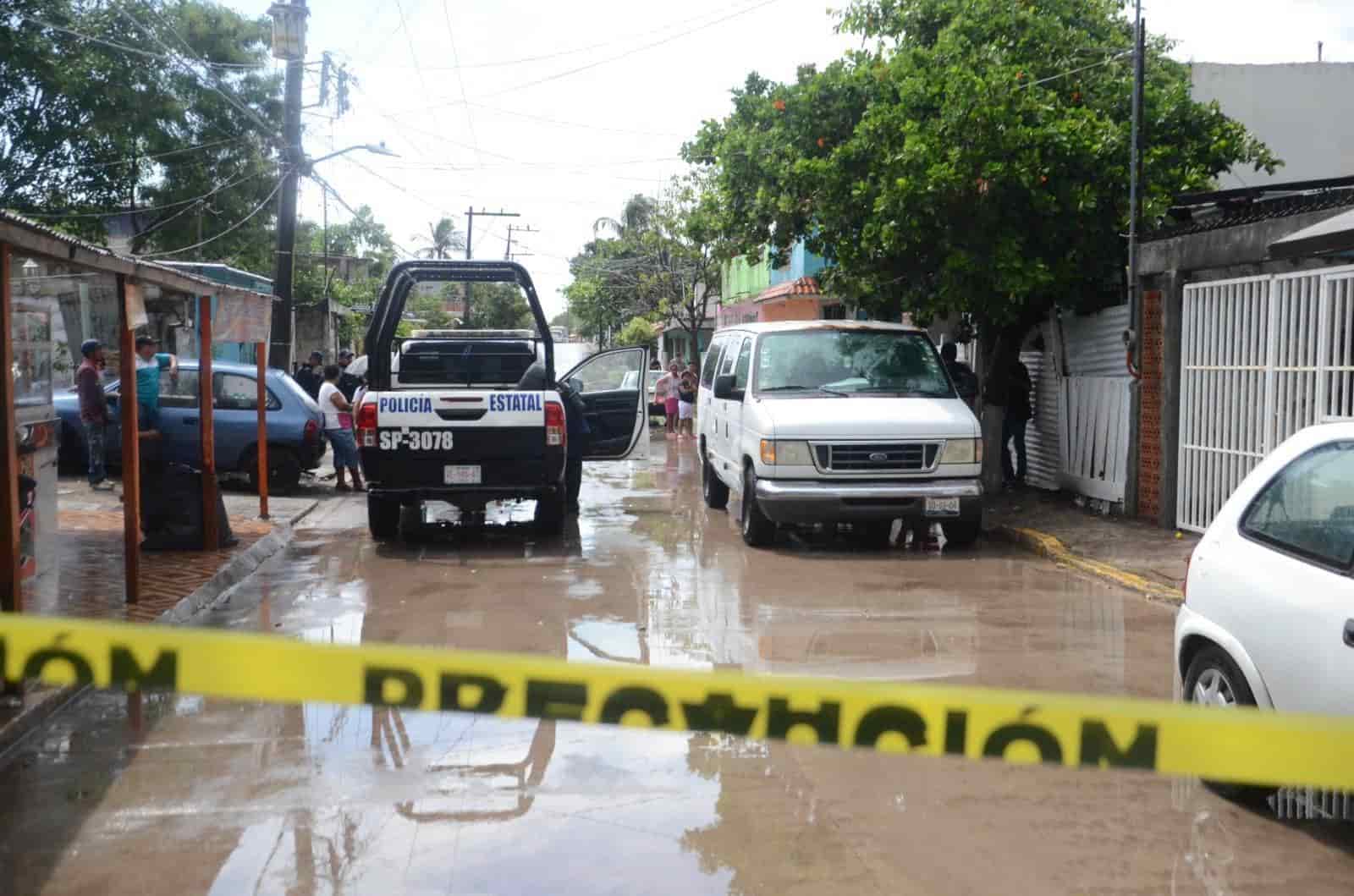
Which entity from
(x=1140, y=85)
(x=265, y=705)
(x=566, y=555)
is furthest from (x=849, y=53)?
(x=265, y=705)

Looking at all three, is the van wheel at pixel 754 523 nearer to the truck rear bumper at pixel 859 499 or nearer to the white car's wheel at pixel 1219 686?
the truck rear bumper at pixel 859 499

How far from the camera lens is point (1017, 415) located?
15102 millimetres

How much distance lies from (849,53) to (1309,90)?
9.24m

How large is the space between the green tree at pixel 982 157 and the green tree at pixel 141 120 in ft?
41.5

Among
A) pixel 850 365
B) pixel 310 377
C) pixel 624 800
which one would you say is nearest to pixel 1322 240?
pixel 850 365

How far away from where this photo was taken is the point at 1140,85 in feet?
38.2

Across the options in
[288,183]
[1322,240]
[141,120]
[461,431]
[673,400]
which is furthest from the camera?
[673,400]

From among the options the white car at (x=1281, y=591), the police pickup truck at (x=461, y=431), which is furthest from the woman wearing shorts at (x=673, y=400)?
the white car at (x=1281, y=591)

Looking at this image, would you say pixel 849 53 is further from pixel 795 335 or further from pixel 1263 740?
pixel 1263 740

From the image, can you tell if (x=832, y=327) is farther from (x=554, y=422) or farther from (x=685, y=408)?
(x=685, y=408)

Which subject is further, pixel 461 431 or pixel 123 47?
pixel 123 47

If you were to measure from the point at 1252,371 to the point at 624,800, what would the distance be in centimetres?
780

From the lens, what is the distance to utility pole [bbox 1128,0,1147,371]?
11.7 metres

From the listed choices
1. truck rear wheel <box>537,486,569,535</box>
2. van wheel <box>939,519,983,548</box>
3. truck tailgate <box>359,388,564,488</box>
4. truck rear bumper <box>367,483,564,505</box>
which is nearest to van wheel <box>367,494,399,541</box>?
truck rear bumper <box>367,483,564,505</box>
